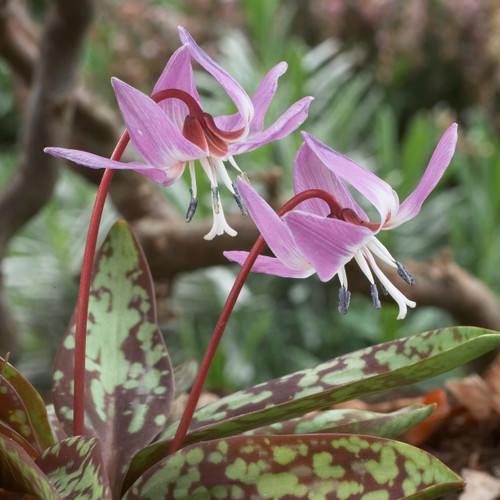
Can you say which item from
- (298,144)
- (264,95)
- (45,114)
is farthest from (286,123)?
(298,144)

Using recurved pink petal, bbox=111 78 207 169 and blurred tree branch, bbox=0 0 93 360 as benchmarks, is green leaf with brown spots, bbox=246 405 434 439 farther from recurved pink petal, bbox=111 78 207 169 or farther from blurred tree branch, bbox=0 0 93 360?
blurred tree branch, bbox=0 0 93 360

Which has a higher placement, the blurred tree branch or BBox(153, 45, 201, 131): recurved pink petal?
the blurred tree branch

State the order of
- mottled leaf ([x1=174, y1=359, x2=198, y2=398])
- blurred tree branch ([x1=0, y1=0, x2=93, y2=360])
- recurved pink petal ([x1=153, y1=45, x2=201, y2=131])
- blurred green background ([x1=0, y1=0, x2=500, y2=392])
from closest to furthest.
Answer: recurved pink petal ([x1=153, y1=45, x2=201, y2=131]) → mottled leaf ([x1=174, y1=359, x2=198, y2=398]) → blurred tree branch ([x1=0, y1=0, x2=93, y2=360]) → blurred green background ([x1=0, y1=0, x2=500, y2=392])

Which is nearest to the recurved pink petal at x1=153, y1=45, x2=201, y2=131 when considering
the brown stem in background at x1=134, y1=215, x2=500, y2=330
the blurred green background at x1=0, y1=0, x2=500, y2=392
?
the brown stem in background at x1=134, y1=215, x2=500, y2=330

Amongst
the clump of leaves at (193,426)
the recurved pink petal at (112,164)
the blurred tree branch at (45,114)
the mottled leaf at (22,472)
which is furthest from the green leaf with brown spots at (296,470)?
the blurred tree branch at (45,114)

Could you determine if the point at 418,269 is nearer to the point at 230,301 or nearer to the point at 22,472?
the point at 230,301

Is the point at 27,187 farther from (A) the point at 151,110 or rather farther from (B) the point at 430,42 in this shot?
(B) the point at 430,42

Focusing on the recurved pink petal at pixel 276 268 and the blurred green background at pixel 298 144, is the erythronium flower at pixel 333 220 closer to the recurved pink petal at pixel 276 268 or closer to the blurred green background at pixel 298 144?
the recurved pink petal at pixel 276 268
